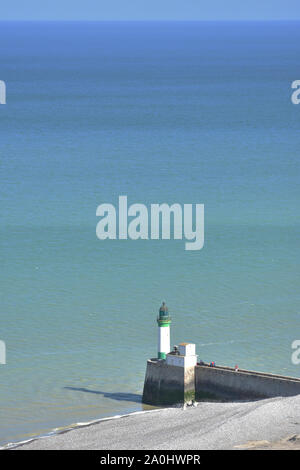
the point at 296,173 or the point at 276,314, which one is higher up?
the point at 296,173

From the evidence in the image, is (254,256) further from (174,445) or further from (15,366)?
(174,445)

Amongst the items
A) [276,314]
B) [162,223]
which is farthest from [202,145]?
[276,314]

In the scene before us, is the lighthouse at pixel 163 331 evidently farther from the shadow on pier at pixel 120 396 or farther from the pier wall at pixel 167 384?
the shadow on pier at pixel 120 396

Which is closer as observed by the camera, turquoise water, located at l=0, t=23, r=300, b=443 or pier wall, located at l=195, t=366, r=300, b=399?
pier wall, located at l=195, t=366, r=300, b=399

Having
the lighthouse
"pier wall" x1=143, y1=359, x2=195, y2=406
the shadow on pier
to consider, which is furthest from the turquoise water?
the lighthouse

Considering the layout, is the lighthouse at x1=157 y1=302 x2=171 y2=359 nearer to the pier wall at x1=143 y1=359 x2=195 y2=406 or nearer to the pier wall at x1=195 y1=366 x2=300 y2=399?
the pier wall at x1=143 y1=359 x2=195 y2=406

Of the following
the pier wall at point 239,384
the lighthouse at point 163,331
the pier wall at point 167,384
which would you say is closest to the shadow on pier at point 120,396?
the pier wall at point 167,384
